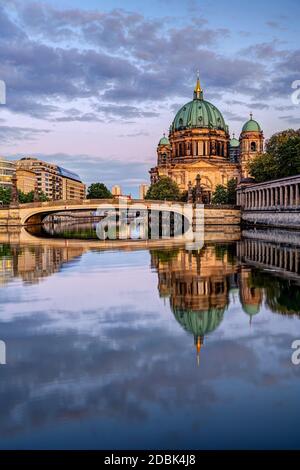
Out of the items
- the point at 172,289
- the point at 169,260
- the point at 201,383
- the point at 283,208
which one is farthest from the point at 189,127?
the point at 201,383

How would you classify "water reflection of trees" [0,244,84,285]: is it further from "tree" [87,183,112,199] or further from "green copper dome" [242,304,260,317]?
"tree" [87,183,112,199]

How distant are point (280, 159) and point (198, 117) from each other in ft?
292

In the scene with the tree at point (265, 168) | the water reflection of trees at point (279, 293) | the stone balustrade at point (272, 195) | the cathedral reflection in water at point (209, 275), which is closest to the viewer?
the cathedral reflection in water at point (209, 275)

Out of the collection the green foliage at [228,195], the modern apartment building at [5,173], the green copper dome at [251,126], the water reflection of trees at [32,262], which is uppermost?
the green copper dome at [251,126]

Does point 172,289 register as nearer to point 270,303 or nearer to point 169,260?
point 270,303

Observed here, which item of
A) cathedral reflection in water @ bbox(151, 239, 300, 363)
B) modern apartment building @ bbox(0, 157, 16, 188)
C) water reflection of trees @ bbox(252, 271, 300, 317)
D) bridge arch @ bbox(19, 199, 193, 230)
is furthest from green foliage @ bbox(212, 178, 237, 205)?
water reflection of trees @ bbox(252, 271, 300, 317)

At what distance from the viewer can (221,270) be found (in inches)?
1250

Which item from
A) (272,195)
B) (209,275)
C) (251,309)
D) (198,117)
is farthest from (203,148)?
(251,309)

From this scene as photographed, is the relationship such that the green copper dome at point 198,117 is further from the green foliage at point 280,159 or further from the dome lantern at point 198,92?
the green foliage at point 280,159

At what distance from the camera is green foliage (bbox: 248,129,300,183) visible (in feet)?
261

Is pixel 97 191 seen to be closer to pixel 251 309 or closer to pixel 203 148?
pixel 203 148

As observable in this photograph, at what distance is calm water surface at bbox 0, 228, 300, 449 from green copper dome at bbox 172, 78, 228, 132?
14714cm

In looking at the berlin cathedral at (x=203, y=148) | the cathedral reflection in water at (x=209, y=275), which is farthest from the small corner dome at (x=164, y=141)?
Answer: the cathedral reflection in water at (x=209, y=275)

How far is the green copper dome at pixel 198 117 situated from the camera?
17025 centimetres
